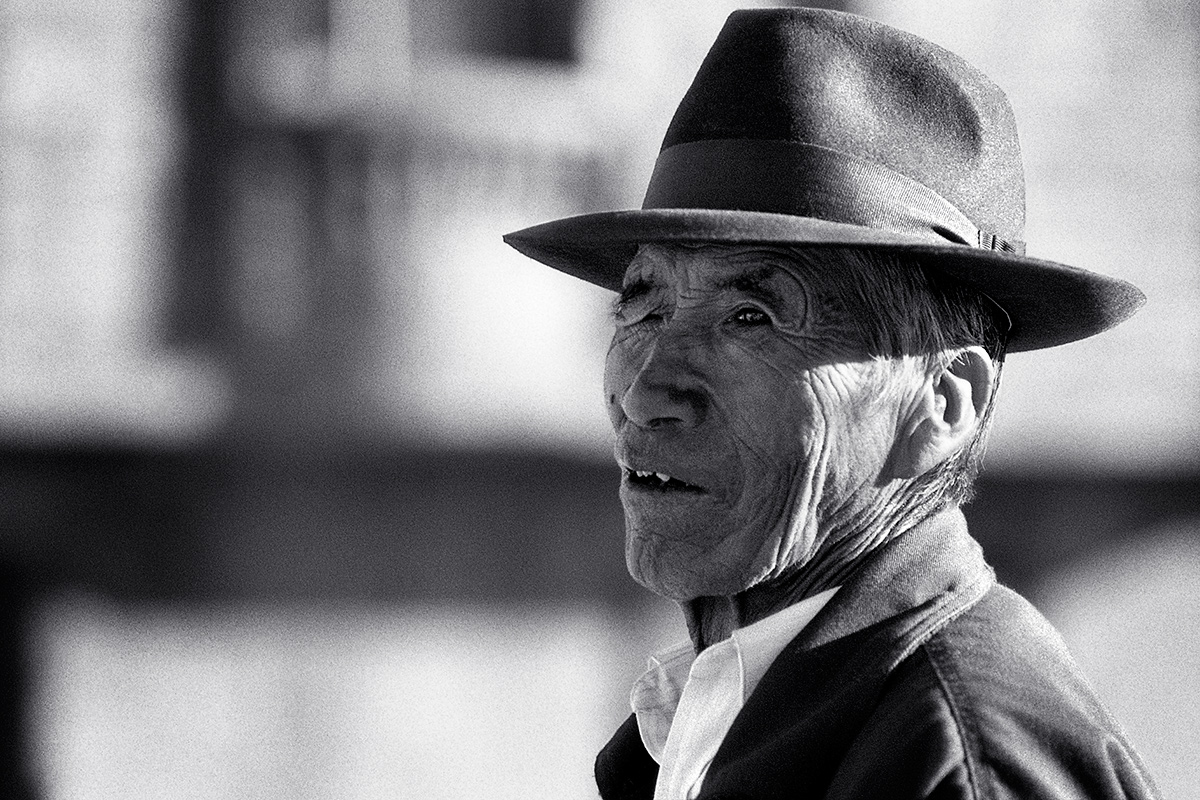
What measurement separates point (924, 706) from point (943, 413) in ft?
1.57

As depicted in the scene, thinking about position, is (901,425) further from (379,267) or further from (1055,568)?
(1055,568)

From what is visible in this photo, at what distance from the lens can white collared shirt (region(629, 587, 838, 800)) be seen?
202 cm

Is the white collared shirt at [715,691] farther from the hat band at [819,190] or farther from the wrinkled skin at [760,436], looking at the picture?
the hat band at [819,190]

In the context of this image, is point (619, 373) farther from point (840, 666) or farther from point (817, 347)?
point (840, 666)

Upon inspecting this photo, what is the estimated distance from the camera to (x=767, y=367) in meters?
2.09

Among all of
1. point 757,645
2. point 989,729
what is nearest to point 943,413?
point 757,645

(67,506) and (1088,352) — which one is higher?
(1088,352)

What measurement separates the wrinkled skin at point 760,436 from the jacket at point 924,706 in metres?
0.10

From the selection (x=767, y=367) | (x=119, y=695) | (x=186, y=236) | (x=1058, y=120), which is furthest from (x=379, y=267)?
(x=767, y=367)

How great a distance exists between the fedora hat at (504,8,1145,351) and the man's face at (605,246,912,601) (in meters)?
0.10

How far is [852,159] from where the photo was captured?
205cm

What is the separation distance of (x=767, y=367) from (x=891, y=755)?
54 cm

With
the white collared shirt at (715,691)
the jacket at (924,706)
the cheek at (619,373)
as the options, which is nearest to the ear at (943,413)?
the jacket at (924,706)

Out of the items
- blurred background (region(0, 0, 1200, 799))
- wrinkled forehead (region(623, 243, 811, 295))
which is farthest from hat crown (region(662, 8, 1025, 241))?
blurred background (region(0, 0, 1200, 799))
